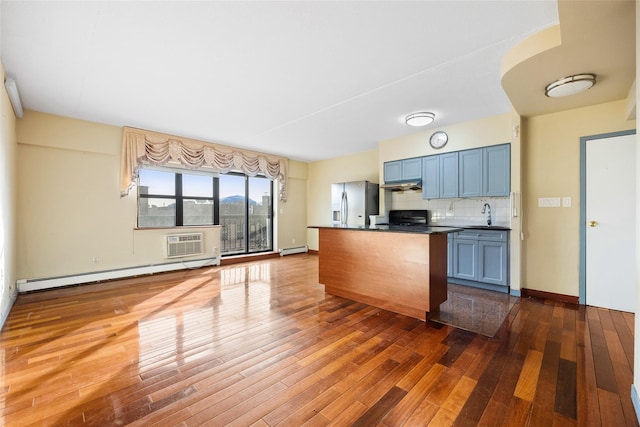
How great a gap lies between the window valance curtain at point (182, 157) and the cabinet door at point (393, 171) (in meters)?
2.82

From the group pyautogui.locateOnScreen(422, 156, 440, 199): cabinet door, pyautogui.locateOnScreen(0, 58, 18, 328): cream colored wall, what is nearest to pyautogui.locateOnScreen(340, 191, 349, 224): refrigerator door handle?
pyautogui.locateOnScreen(422, 156, 440, 199): cabinet door

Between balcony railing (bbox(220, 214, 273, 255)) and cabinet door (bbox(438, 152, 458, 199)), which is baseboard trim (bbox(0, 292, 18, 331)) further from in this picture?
cabinet door (bbox(438, 152, 458, 199))

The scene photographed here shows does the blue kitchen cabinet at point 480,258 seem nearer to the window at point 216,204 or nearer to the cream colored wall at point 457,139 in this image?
the cream colored wall at point 457,139

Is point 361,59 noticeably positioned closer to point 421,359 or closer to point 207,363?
point 421,359

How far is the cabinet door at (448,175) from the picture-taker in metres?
4.52

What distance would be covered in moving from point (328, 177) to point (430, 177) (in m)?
3.11

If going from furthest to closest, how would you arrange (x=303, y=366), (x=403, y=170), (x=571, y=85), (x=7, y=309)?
1. (x=403, y=170)
2. (x=7, y=309)
3. (x=571, y=85)
4. (x=303, y=366)

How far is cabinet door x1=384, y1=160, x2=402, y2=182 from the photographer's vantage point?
5.24 m

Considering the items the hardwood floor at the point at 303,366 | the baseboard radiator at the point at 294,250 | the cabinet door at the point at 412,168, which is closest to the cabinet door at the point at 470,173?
the cabinet door at the point at 412,168

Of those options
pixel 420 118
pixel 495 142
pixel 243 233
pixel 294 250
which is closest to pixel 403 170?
pixel 420 118

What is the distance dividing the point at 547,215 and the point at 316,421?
401cm

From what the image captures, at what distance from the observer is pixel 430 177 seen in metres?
4.80

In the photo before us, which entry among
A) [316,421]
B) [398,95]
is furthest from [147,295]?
[398,95]

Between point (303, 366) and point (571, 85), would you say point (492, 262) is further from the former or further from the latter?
point (303, 366)
